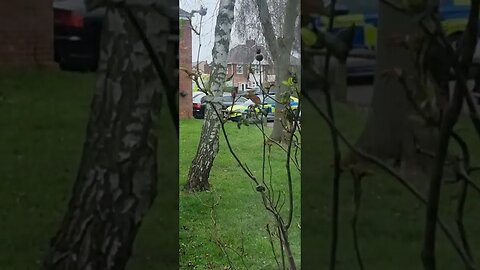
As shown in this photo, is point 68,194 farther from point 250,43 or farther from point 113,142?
point 250,43

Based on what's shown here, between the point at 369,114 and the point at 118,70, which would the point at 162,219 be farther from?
the point at 369,114

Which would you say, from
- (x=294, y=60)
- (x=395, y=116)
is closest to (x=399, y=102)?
(x=395, y=116)

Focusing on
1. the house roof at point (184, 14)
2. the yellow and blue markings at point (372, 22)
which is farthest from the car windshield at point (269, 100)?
the yellow and blue markings at point (372, 22)

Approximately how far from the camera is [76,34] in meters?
1.50

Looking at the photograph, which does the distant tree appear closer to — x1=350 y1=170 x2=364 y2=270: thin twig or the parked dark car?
x1=350 y1=170 x2=364 y2=270: thin twig

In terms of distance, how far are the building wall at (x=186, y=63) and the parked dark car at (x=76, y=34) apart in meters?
0.40

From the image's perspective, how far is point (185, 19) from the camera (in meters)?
1.88

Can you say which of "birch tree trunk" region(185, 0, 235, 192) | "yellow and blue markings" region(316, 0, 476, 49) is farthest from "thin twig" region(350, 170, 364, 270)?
"birch tree trunk" region(185, 0, 235, 192)

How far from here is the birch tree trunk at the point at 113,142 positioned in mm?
1497

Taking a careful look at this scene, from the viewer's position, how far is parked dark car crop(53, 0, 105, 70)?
1.49 metres

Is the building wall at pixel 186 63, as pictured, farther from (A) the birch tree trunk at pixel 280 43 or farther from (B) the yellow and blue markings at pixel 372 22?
(B) the yellow and blue markings at pixel 372 22

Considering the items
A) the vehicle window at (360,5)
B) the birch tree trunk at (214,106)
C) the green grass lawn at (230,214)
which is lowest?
the green grass lawn at (230,214)

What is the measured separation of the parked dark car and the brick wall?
0.02 meters

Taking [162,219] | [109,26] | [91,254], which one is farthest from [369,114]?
[91,254]
